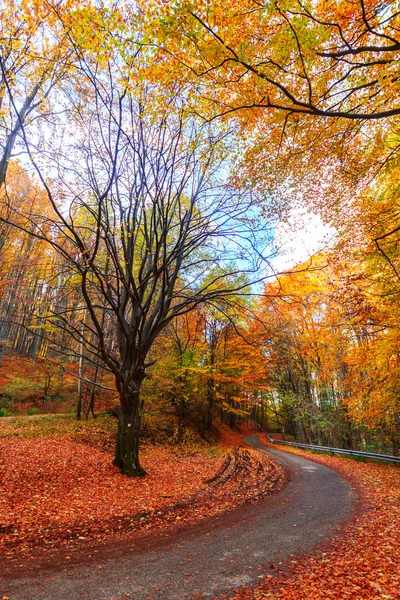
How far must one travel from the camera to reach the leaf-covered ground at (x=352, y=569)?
307cm

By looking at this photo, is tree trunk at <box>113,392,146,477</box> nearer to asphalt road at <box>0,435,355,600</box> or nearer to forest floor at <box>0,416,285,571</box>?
forest floor at <box>0,416,285,571</box>

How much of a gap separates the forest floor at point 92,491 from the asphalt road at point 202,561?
0.62 metres

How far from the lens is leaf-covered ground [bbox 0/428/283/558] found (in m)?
4.70

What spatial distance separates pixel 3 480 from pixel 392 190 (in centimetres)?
1168

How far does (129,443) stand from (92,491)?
168 centimetres

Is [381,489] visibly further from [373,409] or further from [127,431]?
[127,431]

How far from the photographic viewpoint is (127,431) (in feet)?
26.7

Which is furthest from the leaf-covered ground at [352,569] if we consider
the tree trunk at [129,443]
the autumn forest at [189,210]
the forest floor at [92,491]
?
the tree trunk at [129,443]

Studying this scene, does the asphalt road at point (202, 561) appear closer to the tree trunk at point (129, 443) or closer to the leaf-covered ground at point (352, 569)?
the leaf-covered ground at point (352, 569)

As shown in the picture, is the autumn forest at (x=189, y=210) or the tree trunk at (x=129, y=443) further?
the tree trunk at (x=129, y=443)

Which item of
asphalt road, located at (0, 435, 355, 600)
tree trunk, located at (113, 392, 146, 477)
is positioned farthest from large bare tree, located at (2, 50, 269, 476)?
asphalt road, located at (0, 435, 355, 600)

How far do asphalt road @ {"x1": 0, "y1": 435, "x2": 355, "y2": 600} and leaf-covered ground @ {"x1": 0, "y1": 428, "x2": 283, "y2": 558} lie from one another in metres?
0.79

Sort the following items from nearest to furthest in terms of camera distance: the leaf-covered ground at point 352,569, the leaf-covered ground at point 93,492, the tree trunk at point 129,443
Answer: the leaf-covered ground at point 352,569 < the leaf-covered ground at point 93,492 < the tree trunk at point 129,443

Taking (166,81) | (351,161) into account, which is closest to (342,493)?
(351,161)
